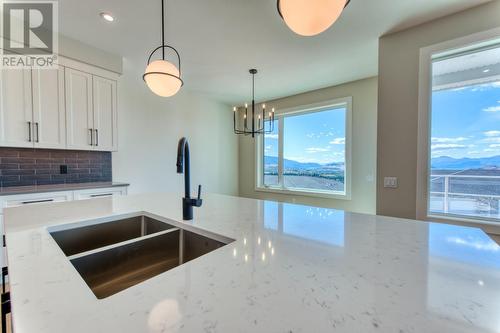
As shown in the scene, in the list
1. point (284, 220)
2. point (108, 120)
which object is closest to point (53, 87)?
point (108, 120)

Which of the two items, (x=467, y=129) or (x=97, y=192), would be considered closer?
(x=467, y=129)

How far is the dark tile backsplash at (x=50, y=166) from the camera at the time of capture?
2.49 m

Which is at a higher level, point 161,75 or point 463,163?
point 161,75

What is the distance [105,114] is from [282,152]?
3436mm

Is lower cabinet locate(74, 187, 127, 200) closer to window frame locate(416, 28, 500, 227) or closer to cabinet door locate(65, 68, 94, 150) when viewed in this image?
cabinet door locate(65, 68, 94, 150)

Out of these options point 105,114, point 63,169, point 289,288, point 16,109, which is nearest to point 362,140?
point 289,288

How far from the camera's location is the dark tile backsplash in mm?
2494

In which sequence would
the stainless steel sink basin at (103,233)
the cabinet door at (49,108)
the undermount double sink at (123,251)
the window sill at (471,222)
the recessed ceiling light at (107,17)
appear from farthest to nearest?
the cabinet door at (49,108), the recessed ceiling light at (107,17), the window sill at (471,222), the stainless steel sink basin at (103,233), the undermount double sink at (123,251)

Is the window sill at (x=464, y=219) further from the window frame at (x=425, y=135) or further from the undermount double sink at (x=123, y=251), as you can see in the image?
the undermount double sink at (x=123, y=251)

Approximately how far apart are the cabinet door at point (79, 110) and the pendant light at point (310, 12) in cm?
285

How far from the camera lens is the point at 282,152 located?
4.96m

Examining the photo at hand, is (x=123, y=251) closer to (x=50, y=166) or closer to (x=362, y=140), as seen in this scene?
(x=50, y=166)

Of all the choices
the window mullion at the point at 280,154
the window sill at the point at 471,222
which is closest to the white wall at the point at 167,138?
the window mullion at the point at 280,154

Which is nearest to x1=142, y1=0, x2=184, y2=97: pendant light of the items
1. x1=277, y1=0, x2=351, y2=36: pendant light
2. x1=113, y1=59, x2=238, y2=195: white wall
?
x1=277, y1=0, x2=351, y2=36: pendant light
